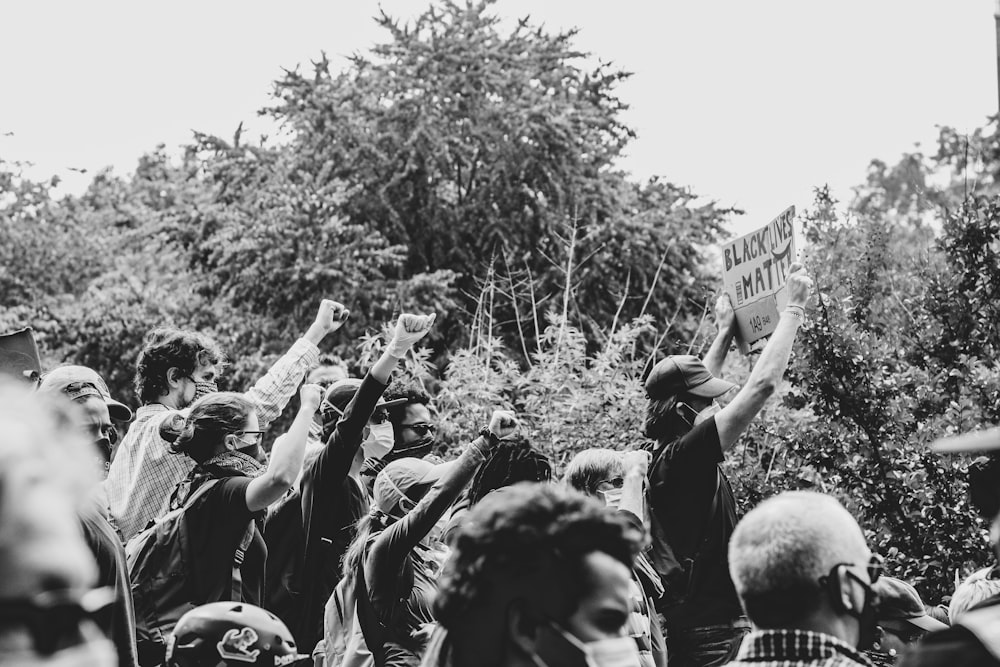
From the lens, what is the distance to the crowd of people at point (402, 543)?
219 cm

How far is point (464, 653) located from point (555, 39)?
2348 cm

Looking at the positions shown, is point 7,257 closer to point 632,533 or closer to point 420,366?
point 420,366

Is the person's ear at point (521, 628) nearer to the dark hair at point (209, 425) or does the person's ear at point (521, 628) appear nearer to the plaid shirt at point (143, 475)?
the dark hair at point (209, 425)

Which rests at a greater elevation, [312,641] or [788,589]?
[788,589]

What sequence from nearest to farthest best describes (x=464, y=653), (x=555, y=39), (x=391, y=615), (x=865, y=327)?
1. (x=464, y=653)
2. (x=391, y=615)
3. (x=865, y=327)
4. (x=555, y=39)

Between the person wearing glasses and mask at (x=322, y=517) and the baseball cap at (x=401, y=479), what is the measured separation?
18cm

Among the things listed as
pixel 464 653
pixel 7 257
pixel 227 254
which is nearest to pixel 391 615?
pixel 464 653

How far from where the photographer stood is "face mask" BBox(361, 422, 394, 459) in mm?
6309

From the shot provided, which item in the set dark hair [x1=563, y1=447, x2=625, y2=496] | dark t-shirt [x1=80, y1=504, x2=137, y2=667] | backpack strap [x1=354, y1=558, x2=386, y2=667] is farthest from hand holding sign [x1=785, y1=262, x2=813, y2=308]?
dark t-shirt [x1=80, y1=504, x2=137, y2=667]

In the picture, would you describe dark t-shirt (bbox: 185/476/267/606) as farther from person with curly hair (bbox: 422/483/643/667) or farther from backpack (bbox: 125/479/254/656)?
person with curly hair (bbox: 422/483/643/667)

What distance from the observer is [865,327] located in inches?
346

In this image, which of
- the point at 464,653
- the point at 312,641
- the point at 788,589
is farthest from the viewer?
the point at 312,641

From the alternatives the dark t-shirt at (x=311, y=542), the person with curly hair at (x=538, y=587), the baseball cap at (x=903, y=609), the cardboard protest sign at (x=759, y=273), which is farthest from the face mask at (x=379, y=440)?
the person with curly hair at (x=538, y=587)

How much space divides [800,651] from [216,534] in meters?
2.30
